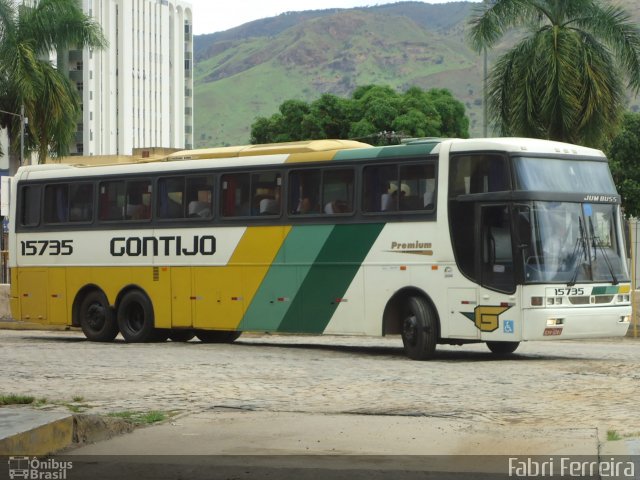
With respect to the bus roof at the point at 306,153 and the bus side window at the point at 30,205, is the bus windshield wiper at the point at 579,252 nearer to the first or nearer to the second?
the bus roof at the point at 306,153

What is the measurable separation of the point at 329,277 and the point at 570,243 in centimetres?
410

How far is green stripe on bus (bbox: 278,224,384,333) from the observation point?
69.1ft

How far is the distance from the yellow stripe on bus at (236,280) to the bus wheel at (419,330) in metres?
2.99

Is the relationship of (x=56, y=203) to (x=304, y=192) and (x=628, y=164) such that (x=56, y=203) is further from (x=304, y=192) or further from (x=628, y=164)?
(x=628, y=164)

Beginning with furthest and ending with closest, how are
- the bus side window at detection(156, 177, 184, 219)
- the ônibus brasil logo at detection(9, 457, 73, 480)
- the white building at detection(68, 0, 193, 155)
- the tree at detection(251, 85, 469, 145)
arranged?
1. the white building at detection(68, 0, 193, 155)
2. the tree at detection(251, 85, 469, 145)
3. the bus side window at detection(156, 177, 184, 219)
4. the ônibus brasil logo at detection(9, 457, 73, 480)

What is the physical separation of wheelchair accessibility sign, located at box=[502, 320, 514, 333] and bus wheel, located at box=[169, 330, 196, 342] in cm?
832

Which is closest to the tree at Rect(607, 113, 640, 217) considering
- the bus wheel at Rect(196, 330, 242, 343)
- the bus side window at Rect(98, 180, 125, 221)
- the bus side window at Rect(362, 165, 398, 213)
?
the bus wheel at Rect(196, 330, 242, 343)

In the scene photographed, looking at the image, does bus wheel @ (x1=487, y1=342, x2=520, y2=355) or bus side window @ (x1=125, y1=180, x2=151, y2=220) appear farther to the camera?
bus side window @ (x1=125, y1=180, x2=151, y2=220)

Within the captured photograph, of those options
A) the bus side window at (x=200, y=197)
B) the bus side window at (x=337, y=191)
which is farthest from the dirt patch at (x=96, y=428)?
the bus side window at (x=200, y=197)

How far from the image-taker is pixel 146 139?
14900cm

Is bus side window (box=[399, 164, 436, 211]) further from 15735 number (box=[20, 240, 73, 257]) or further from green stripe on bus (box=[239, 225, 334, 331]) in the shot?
15735 number (box=[20, 240, 73, 257])

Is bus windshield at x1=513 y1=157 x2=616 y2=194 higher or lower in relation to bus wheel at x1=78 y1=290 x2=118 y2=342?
higher

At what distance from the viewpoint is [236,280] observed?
23.0 metres

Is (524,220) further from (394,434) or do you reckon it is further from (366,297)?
(394,434)
